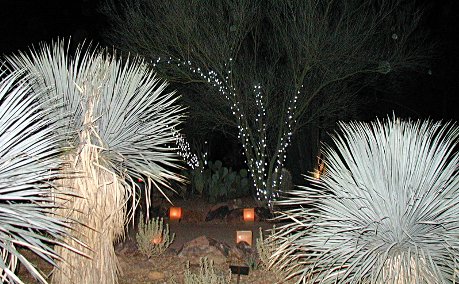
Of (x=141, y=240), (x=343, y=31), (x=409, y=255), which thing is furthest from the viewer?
(x=343, y=31)

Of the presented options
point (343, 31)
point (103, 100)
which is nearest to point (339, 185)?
point (103, 100)

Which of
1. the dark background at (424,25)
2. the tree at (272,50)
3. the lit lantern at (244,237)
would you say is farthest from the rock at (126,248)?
the dark background at (424,25)

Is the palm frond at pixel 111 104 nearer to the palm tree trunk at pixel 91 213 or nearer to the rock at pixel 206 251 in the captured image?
the palm tree trunk at pixel 91 213

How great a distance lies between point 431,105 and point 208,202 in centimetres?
969

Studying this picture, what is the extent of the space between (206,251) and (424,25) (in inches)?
521

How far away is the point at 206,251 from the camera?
813 cm

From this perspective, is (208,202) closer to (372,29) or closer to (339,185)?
(372,29)

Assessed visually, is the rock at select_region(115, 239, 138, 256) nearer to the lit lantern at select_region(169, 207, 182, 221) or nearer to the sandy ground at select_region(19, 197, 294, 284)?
the sandy ground at select_region(19, 197, 294, 284)

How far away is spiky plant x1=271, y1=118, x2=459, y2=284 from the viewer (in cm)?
477

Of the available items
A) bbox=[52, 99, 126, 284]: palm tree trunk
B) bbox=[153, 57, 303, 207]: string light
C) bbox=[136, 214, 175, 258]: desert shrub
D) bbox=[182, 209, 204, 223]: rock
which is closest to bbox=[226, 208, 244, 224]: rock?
bbox=[182, 209, 204, 223]: rock

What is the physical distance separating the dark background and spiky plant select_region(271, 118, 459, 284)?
508 inches

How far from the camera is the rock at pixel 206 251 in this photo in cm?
800

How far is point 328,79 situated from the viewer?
41.7 feet

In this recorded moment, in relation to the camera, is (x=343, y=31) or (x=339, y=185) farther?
(x=343, y=31)
